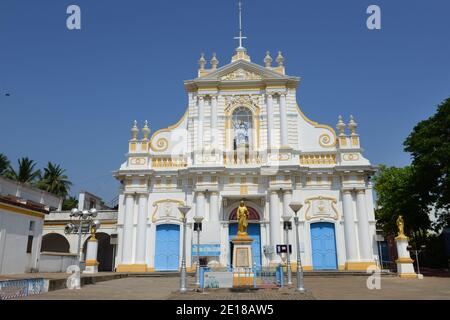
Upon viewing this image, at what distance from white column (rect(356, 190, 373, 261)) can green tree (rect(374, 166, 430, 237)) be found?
4.06 meters

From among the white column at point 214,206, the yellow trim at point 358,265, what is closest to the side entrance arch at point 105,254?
the white column at point 214,206

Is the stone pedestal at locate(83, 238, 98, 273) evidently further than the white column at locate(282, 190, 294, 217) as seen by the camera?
No

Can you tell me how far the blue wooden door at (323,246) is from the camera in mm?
24672

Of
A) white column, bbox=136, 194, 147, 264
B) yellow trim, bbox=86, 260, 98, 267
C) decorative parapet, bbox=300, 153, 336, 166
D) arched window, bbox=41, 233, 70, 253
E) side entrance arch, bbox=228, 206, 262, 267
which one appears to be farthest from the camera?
arched window, bbox=41, 233, 70, 253

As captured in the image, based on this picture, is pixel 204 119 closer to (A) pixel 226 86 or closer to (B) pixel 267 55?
(A) pixel 226 86

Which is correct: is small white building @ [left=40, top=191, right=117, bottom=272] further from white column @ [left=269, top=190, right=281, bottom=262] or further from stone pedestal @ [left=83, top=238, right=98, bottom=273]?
white column @ [left=269, top=190, right=281, bottom=262]

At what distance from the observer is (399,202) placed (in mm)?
30047

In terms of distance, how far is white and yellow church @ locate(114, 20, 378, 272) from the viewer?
2470cm

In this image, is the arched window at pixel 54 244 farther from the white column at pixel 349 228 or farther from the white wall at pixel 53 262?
the white column at pixel 349 228

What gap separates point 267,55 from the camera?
2850 centimetres

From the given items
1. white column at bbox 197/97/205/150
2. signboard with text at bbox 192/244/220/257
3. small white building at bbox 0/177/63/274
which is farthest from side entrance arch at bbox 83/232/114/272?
white column at bbox 197/97/205/150

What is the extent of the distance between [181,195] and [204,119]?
574 centimetres

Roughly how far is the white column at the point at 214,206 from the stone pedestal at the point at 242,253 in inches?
307

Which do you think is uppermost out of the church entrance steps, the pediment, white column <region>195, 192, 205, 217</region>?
the pediment
